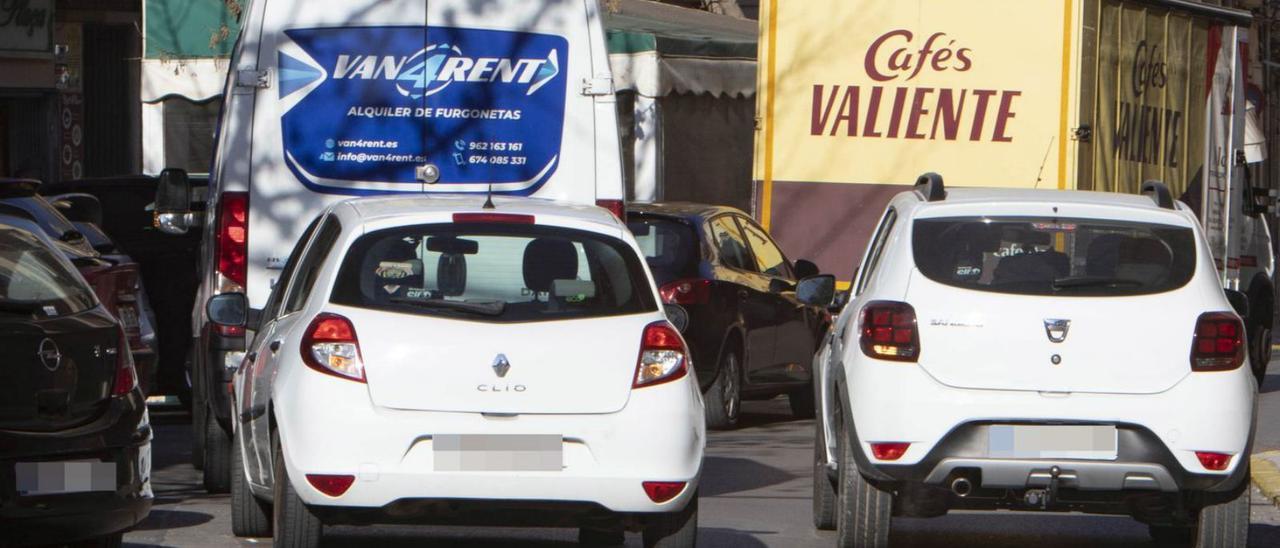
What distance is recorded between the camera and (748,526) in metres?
10.0

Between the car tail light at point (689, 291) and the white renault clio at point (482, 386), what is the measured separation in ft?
19.3

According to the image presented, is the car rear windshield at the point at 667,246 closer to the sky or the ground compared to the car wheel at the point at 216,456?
closer to the sky

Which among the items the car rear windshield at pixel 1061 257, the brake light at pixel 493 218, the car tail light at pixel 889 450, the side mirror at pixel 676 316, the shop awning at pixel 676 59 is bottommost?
the car tail light at pixel 889 450

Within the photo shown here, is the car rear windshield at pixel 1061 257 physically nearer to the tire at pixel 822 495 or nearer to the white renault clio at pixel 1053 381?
the white renault clio at pixel 1053 381

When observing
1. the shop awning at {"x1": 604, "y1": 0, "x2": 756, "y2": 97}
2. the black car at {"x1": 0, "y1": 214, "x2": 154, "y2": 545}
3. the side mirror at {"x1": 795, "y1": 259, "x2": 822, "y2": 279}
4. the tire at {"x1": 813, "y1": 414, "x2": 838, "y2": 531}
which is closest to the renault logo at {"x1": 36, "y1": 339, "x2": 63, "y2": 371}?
the black car at {"x1": 0, "y1": 214, "x2": 154, "y2": 545}

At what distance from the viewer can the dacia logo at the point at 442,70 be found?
1042cm

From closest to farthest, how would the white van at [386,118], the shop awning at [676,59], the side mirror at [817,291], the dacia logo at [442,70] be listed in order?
1. the side mirror at [817,291]
2. the white van at [386,118]
3. the dacia logo at [442,70]
4. the shop awning at [676,59]

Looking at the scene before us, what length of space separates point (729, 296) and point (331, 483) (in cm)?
701

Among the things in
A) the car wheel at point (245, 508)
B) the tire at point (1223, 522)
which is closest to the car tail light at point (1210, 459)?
the tire at point (1223, 522)

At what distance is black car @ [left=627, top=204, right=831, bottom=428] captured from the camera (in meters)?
13.9

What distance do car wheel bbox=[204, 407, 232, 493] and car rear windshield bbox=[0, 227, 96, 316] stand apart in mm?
2803

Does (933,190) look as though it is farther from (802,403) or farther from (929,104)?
(802,403)

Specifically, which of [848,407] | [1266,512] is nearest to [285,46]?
[848,407]

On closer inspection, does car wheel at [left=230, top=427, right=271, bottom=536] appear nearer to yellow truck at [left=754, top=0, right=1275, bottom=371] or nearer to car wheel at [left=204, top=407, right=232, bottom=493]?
car wheel at [left=204, top=407, right=232, bottom=493]
